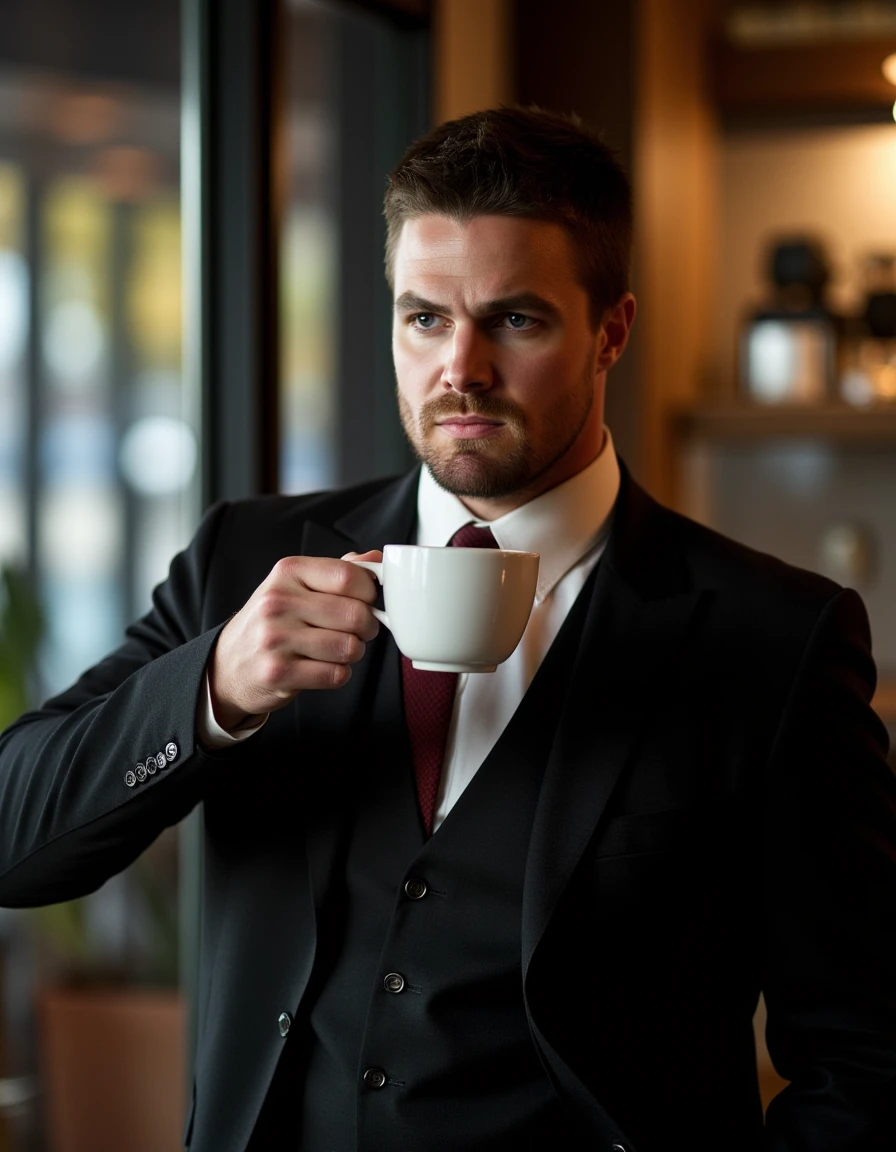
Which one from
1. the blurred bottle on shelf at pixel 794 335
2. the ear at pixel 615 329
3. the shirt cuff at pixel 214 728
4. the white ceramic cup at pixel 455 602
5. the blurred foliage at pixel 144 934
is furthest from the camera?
the blurred bottle on shelf at pixel 794 335

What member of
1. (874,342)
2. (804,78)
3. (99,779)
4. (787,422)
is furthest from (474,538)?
(804,78)

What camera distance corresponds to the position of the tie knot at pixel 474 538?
130 centimetres

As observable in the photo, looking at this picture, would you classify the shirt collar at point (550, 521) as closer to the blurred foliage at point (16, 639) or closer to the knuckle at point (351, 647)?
the knuckle at point (351, 647)

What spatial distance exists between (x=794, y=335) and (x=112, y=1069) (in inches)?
75.4

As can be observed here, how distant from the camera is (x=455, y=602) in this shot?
1040 millimetres

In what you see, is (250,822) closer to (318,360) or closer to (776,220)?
(318,360)

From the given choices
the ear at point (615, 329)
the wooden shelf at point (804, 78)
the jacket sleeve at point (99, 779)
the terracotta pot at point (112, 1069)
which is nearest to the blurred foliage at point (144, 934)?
the terracotta pot at point (112, 1069)

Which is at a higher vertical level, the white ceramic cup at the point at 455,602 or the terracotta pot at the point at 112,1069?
the white ceramic cup at the point at 455,602

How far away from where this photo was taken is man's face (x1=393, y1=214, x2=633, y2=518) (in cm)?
123

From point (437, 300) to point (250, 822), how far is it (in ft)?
1.60

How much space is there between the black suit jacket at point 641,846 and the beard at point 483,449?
0.44ft

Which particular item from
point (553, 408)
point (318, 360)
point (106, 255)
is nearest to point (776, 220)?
point (318, 360)

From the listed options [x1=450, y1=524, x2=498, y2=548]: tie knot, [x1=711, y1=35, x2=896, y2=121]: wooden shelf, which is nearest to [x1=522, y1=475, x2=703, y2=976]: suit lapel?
[x1=450, y1=524, x2=498, y2=548]: tie knot

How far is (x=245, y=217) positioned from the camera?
1997 mm
